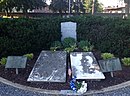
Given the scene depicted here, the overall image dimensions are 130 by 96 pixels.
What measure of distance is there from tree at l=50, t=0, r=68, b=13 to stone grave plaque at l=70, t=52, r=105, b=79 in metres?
24.8

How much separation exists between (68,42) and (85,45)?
72 cm

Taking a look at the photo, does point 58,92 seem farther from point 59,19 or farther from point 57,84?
point 59,19

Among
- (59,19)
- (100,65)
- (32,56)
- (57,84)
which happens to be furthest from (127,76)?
(59,19)

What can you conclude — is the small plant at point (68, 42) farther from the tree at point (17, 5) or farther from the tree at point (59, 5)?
the tree at point (59, 5)

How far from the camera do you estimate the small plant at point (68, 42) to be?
9.36 metres

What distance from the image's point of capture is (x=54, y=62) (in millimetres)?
7430

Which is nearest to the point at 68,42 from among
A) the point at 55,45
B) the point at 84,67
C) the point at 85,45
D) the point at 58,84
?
the point at 55,45

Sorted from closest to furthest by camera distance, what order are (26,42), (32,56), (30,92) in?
(30,92), (32,56), (26,42)

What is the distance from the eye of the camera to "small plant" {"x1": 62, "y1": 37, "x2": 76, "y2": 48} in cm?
936

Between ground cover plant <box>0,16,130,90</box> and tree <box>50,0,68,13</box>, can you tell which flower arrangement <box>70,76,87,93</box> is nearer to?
ground cover plant <box>0,16,130,90</box>

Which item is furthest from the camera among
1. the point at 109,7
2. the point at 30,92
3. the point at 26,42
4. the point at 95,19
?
the point at 109,7

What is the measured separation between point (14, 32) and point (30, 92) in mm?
3454

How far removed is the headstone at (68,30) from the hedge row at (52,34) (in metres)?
0.20

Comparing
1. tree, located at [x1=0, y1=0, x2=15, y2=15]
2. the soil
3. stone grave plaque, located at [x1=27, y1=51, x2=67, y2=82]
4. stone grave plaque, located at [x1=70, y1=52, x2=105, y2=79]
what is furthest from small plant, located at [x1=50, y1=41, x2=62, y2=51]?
tree, located at [x1=0, y1=0, x2=15, y2=15]
